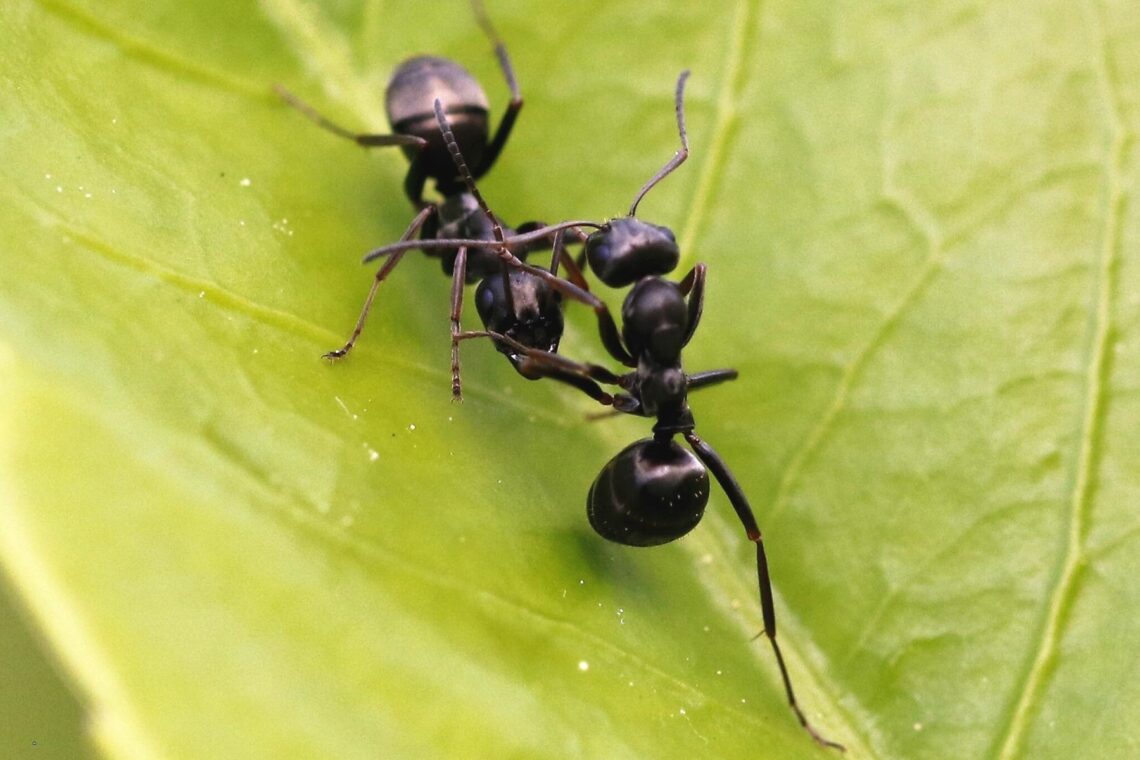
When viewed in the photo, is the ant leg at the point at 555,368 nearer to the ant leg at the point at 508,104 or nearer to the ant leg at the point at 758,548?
the ant leg at the point at 758,548

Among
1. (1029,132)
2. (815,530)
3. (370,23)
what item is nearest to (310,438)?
(815,530)

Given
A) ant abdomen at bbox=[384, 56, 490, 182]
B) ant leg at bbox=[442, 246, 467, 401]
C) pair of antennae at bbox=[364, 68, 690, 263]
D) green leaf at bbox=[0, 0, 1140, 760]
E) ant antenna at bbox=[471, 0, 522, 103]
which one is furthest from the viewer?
ant antenna at bbox=[471, 0, 522, 103]

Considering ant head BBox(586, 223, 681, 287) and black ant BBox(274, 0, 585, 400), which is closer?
ant head BBox(586, 223, 681, 287)

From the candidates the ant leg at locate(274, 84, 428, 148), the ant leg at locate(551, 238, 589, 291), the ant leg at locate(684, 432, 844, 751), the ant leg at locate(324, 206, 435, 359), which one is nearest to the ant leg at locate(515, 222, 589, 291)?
the ant leg at locate(551, 238, 589, 291)

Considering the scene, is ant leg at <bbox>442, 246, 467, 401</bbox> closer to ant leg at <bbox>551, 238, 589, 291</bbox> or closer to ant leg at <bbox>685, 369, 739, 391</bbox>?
ant leg at <bbox>551, 238, 589, 291</bbox>

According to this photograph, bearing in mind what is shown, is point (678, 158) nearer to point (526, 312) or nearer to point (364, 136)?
point (526, 312)

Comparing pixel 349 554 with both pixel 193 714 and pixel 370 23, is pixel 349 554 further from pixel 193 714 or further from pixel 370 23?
pixel 370 23

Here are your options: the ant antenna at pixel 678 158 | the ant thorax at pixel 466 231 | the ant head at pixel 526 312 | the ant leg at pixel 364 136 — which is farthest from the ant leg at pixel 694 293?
the ant leg at pixel 364 136

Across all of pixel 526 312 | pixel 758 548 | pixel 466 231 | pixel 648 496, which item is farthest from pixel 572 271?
pixel 758 548
